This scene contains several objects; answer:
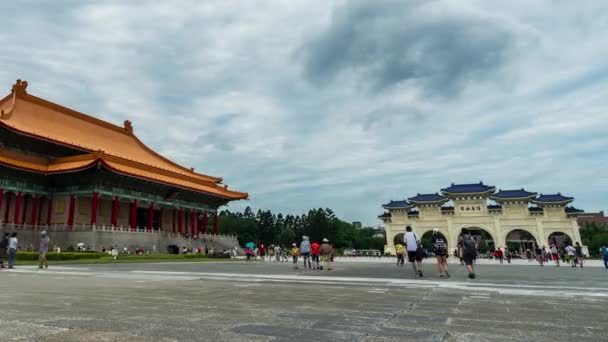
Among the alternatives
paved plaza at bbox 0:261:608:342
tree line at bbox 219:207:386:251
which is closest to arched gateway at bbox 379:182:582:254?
tree line at bbox 219:207:386:251

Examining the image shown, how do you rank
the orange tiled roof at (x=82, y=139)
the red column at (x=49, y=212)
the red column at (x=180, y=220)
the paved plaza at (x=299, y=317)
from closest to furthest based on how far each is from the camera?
1. the paved plaza at (x=299, y=317)
2. the orange tiled roof at (x=82, y=139)
3. the red column at (x=49, y=212)
4. the red column at (x=180, y=220)

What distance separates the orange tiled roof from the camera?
111 feet

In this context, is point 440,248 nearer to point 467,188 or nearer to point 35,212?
point 35,212

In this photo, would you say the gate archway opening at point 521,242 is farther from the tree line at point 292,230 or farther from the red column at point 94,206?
the red column at point 94,206

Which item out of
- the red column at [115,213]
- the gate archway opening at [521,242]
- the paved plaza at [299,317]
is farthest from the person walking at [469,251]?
the gate archway opening at [521,242]

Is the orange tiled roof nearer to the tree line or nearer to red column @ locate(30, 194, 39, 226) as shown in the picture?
red column @ locate(30, 194, 39, 226)

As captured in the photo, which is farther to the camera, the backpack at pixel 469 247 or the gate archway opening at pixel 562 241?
the gate archway opening at pixel 562 241

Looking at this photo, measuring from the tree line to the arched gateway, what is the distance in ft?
90.8

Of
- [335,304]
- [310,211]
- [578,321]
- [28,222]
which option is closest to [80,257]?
[28,222]

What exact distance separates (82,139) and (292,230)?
186ft

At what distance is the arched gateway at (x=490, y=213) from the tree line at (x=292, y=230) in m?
27.7

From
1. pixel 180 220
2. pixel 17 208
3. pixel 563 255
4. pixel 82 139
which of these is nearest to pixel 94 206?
pixel 17 208

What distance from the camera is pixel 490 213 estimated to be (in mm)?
53312

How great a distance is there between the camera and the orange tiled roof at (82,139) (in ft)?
111
